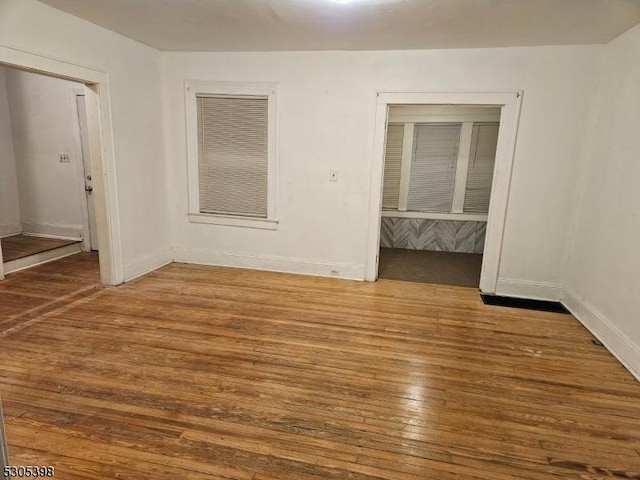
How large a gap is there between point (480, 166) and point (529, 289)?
2.33 meters

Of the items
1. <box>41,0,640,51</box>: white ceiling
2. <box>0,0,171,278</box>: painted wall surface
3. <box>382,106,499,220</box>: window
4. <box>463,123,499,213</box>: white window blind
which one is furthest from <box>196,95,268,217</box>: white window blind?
<box>463,123,499,213</box>: white window blind

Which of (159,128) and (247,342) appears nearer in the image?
(247,342)

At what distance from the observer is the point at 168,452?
193 centimetres

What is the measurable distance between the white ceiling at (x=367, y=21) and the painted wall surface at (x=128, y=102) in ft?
0.58

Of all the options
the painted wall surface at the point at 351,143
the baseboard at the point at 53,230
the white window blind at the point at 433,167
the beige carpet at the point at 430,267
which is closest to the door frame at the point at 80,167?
the baseboard at the point at 53,230

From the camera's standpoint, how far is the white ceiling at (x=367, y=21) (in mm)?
2859

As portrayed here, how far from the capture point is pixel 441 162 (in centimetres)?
598

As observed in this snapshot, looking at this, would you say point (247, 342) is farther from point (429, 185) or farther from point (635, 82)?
point (429, 185)

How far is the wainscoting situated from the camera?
6.14 m

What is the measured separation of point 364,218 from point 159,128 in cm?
274

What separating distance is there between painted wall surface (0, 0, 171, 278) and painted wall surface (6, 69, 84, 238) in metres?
1.46

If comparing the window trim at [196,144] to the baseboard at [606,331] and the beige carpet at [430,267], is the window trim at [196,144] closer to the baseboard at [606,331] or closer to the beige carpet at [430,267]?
the beige carpet at [430,267]

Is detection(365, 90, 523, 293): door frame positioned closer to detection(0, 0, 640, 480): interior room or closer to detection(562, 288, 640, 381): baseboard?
detection(0, 0, 640, 480): interior room

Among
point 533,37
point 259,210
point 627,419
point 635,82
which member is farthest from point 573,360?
point 259,210
